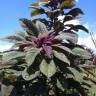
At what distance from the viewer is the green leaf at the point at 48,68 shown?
356cm

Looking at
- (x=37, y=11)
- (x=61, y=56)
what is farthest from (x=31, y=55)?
(x=37, y=11)

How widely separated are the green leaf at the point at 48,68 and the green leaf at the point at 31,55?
0.13 m

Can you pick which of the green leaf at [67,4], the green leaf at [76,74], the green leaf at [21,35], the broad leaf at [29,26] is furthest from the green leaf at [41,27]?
the green leaf at [76,74]

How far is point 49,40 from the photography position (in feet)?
12.7

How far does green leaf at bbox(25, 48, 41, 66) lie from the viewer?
3.54 metres

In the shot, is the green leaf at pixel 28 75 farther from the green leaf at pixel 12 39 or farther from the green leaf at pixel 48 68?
the green leaf at pixel 12 39

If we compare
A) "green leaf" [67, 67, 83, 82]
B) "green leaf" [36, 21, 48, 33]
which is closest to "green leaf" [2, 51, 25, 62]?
"green leaf" [36, 21, 48, 33]

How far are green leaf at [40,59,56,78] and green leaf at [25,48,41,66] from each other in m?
0.13

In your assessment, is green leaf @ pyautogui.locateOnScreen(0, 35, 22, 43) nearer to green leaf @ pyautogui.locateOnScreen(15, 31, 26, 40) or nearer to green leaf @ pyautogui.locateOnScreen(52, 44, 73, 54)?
green leaf @ pyautogui.locateOnScreen(15, 31, 26, 40)

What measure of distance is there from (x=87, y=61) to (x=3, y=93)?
3.78 ft

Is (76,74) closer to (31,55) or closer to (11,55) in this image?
(31,55)

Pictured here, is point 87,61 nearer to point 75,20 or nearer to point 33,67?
point 75,20

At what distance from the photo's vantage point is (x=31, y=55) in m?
3.60

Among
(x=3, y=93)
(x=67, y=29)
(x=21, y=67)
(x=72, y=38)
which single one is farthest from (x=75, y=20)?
(x=3, y=93)
